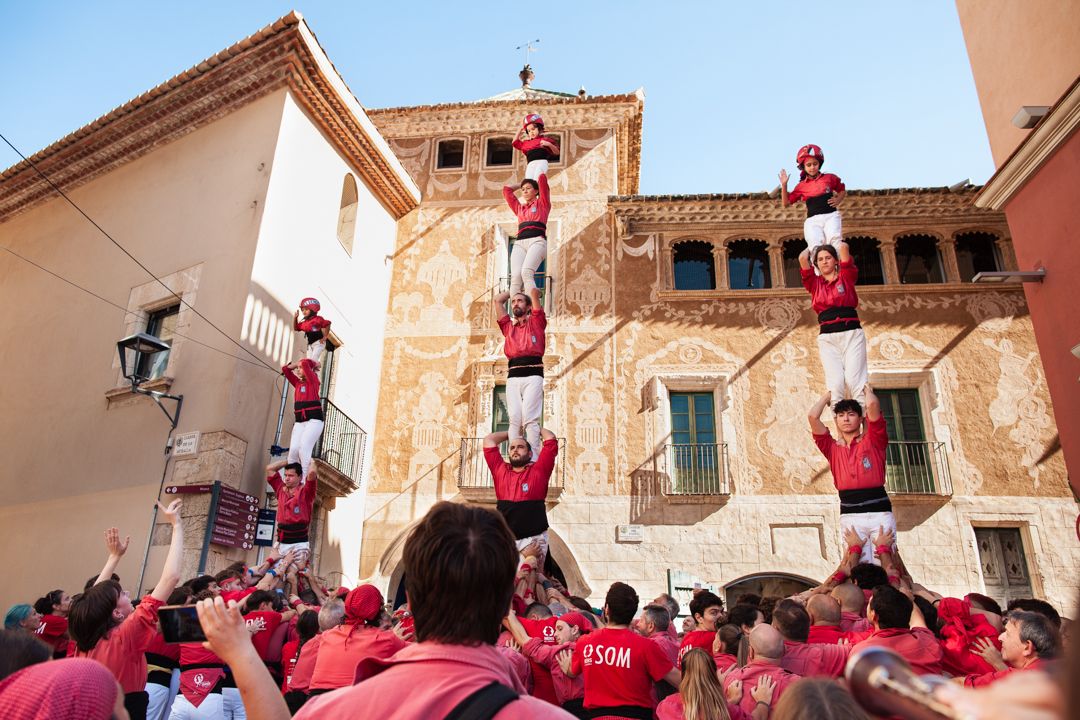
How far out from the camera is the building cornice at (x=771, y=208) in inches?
667

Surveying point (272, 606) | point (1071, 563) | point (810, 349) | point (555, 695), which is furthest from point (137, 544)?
point (1071, 563)

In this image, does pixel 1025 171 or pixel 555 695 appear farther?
pixel 1025 171

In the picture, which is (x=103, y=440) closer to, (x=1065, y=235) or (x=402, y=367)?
(x=402, y=367)

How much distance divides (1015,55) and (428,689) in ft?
44.8

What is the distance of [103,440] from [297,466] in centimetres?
454

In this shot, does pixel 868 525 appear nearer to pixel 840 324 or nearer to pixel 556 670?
pixel 840 324

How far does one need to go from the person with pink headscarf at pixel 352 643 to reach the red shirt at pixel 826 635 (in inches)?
104

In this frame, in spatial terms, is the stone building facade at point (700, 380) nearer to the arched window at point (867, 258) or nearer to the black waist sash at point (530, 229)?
the arched window at point (867, 258)

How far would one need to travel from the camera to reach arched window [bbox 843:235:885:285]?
55.7 ft

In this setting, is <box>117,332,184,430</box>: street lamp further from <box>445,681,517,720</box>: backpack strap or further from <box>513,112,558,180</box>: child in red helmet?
<box>445,681,517,720</box>: backpack strap

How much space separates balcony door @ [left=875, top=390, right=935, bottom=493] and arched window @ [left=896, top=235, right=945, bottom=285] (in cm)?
261

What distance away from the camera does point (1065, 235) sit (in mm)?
10750

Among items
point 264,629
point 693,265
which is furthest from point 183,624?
point 693,265

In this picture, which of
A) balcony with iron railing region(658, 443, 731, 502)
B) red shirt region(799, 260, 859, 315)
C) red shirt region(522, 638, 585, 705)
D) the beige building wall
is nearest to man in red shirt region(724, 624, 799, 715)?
red shirt region(522, 638, 585, 705)
